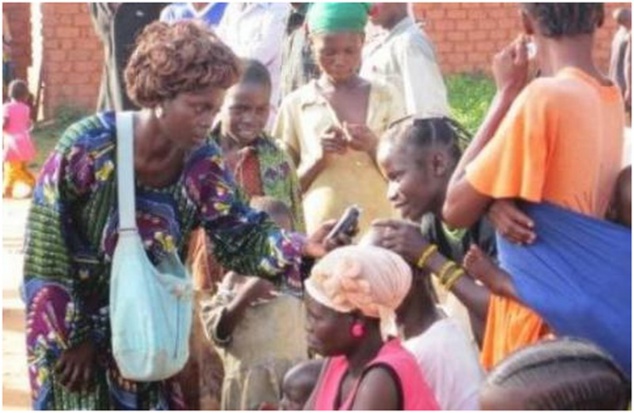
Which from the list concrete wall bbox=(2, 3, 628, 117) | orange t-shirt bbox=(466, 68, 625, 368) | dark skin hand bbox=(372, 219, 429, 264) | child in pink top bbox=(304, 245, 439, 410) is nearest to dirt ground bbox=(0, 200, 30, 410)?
dark skin hand bbox=(372, 219, 429, 264)

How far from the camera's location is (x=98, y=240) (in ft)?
14.3

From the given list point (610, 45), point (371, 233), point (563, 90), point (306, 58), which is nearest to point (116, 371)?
point (371, 233)

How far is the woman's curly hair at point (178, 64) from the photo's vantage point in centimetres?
431

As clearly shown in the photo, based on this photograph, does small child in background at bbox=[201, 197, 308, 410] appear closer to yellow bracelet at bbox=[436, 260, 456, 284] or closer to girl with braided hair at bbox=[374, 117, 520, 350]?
girl with braided hair at bbox=[374, 117, 520, 350]

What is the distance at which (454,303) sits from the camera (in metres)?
4.73

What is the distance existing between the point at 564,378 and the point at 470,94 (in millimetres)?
11837

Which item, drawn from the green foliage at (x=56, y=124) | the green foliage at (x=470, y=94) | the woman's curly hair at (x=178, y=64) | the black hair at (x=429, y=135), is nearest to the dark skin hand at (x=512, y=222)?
the black hair at (x=429, y=135)

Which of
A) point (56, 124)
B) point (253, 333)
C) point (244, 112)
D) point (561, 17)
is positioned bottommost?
point (56, 124)

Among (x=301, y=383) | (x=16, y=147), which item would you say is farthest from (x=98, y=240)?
(x=16, y=147)

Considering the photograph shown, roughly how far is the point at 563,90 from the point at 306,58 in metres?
3.36

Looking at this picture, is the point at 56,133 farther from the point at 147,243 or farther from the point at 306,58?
the point at 147,243

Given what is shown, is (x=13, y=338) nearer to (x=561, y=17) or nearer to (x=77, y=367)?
(x=77, y=367)

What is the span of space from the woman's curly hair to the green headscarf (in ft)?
5.79

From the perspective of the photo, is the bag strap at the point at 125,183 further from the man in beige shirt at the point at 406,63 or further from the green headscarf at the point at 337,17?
the man in beige shirt at the point at 406,63
